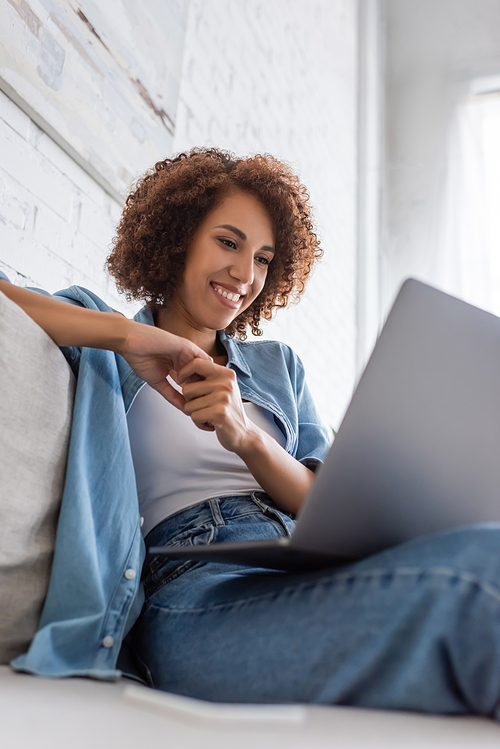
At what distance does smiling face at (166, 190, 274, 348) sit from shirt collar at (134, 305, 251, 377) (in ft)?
0.10

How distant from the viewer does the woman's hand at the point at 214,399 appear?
838 millimetres

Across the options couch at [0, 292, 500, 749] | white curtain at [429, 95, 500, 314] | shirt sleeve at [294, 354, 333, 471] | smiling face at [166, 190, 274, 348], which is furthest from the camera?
white curtain at [429, 95, 500, 314]

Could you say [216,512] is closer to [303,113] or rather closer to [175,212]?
[175,212]

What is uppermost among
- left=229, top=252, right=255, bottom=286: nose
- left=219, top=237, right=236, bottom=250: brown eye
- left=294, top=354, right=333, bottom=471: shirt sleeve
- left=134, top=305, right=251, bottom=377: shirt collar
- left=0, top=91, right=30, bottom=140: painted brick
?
left=0, top=91, right=30, bottom=140: painted brick

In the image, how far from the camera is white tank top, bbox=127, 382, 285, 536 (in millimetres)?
967

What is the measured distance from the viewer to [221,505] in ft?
3.11

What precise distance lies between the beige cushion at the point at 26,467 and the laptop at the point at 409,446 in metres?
0.17

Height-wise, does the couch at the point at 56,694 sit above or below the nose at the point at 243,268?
below

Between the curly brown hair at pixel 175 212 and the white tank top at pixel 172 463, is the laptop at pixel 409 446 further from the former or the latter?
the curly brown hair at pixel 175 212

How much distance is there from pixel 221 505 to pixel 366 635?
0.47 m

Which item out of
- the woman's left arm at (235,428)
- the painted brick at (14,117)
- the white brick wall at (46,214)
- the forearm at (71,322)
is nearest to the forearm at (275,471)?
the woman's left arm at (235,428)

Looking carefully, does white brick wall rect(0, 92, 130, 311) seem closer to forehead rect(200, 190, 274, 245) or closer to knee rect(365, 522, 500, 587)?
forehead rect(200, 190, 274, 245)

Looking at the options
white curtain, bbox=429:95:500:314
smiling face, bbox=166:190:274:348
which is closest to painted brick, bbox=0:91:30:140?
smiling face, bbox=166:190:274:348

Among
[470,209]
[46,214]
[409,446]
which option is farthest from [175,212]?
[470,209]
